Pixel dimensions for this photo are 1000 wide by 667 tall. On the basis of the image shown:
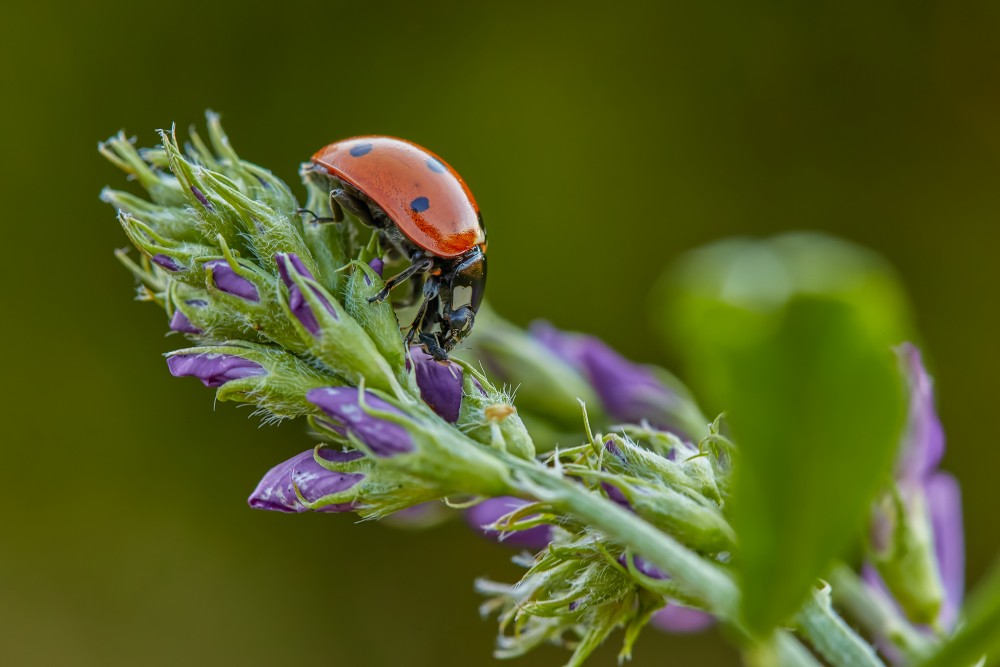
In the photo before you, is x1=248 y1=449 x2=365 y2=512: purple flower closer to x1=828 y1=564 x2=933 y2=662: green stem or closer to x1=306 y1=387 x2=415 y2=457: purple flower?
x1=306 y1=387 x2=415 y2=457: purple flower

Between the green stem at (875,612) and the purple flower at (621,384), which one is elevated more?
the purple flower at (621,384)

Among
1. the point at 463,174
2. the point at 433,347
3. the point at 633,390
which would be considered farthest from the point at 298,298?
the point at 463,174

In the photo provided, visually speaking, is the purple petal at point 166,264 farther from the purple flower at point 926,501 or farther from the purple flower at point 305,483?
the purple flower at point 926,501

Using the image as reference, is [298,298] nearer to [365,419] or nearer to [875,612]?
[365,419]

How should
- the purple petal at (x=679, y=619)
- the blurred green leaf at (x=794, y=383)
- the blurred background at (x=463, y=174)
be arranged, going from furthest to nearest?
the blurred background at (x=463, y=174)
the purple petal at (x=679, y=619)
the blurred green leaf at (x=794, y=383)

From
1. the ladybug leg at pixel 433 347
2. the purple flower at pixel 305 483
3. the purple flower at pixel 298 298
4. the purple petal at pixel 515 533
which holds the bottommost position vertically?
the purple petal at pixel 515 533

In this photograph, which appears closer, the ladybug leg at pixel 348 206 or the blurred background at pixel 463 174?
the ladybug leg at pixel 348 206

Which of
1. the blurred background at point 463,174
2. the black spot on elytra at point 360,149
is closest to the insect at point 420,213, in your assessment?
the black spot on elytra at point 360,149

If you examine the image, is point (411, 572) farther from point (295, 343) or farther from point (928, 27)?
point (295, 343)
